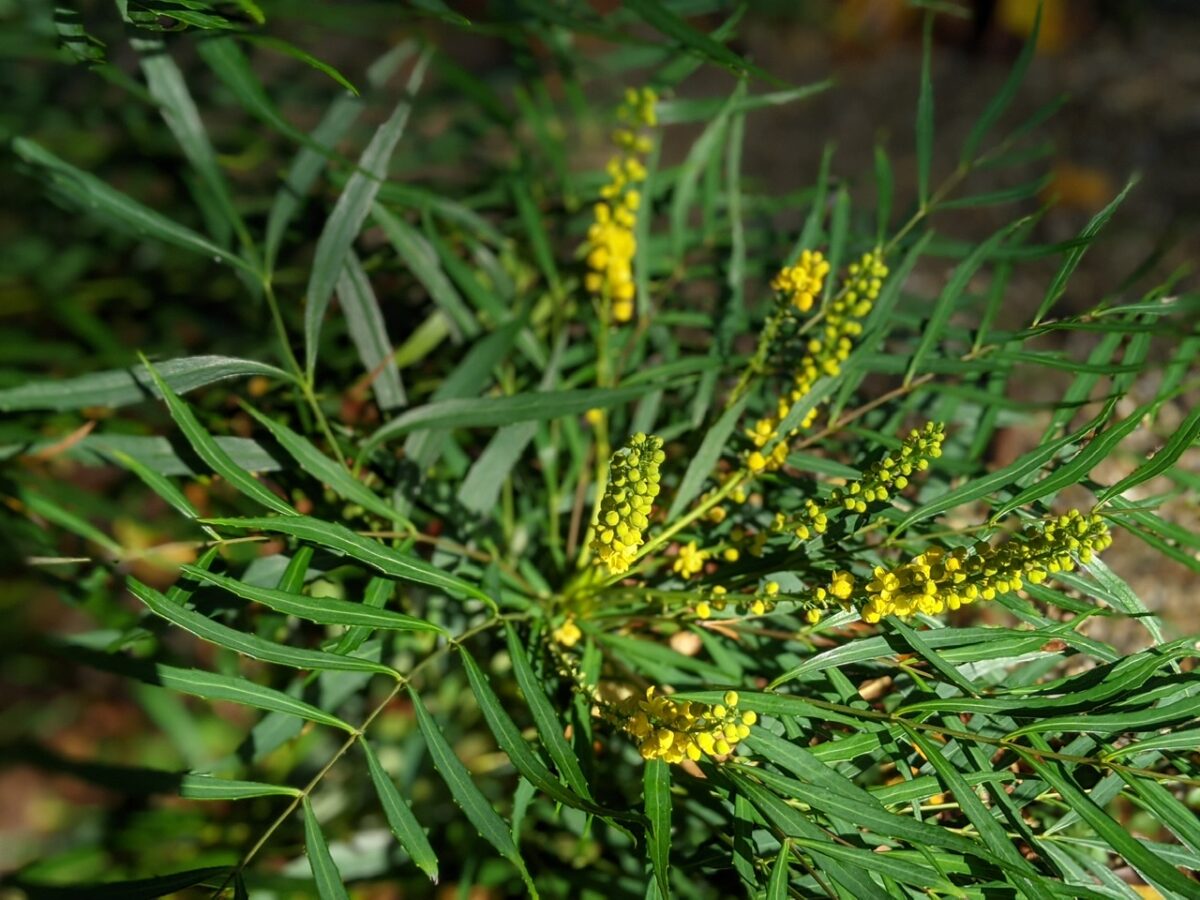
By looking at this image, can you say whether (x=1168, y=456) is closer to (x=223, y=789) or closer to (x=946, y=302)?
(x=946, y=302)

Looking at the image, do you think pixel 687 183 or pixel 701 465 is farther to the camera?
pixel 687 183

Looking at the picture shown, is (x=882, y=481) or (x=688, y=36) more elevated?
(x=688, y=36)

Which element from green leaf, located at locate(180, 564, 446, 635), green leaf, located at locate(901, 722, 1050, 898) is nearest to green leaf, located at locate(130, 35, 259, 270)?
green leaf, located at locate(180, 564, 446, 635)

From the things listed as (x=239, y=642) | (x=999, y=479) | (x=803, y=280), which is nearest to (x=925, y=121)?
(x=803, y=280)

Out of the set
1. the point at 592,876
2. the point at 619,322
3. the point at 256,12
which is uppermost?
the point at 619,322

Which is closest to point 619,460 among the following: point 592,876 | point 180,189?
point 592,876

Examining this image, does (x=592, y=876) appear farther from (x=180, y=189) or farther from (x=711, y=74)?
(x=711, y=74)

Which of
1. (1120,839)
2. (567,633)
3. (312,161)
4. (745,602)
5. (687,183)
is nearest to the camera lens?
(1120,839)
